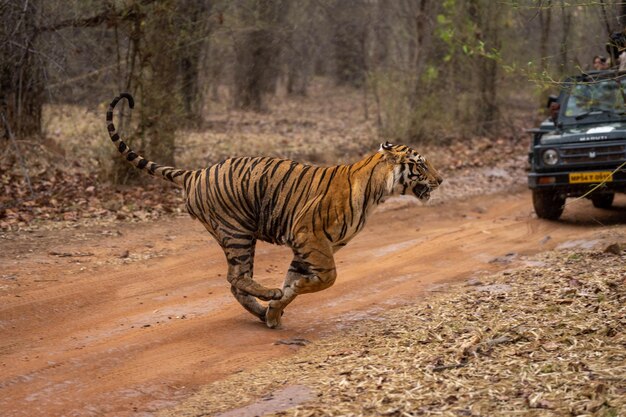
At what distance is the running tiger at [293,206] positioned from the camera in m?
7.09

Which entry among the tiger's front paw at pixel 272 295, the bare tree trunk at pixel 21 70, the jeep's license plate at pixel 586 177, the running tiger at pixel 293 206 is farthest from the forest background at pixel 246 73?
the tiger's front paw at pixel 272 295

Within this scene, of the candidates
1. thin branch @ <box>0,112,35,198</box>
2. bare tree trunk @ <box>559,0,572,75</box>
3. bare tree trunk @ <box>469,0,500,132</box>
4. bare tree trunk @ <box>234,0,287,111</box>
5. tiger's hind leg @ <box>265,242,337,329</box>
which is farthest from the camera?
bare tree trunk @ <box>469,0,500,132</box>

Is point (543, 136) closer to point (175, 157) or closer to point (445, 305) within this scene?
point (445, 305)

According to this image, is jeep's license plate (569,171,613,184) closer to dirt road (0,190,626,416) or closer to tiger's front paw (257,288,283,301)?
dirt road (0,190,626,416)

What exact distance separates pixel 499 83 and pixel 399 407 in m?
17.6

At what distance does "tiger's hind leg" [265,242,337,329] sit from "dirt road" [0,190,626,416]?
368mm

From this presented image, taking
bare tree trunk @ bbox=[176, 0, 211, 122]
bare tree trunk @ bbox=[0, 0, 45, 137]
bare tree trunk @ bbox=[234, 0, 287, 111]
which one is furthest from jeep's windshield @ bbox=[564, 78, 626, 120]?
bare tree trunk @ bbox=[0, 0, 45, 137]

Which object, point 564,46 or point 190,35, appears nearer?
point 564,46

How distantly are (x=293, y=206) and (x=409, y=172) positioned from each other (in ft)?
3.46

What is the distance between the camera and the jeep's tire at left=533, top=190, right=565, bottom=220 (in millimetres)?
12305

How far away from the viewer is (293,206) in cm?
721

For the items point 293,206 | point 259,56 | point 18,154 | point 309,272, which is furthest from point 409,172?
point 259,56

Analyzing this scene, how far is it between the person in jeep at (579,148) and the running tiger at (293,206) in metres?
4.71

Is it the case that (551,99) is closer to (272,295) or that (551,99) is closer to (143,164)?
(272,295)
